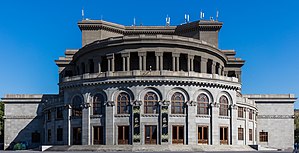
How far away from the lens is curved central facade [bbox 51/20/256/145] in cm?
5842

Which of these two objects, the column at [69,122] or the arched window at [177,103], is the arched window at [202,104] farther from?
the column at [69,122]

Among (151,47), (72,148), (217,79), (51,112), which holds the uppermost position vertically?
(151,47)

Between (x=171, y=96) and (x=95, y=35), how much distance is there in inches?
1135

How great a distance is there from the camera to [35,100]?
81.3 meters

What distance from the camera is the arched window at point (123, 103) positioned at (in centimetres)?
5909

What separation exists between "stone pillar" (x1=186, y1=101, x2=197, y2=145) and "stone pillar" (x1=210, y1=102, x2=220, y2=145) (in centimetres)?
287

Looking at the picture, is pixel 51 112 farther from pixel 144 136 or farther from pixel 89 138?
pixel 144 136

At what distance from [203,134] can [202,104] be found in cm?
413

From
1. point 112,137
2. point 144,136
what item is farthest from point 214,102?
point 112,137

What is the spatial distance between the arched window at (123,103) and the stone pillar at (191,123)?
27.1ft

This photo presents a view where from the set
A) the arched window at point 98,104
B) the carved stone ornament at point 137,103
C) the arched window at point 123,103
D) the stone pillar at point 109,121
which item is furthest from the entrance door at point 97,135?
the carved stone ornament at point 137,103

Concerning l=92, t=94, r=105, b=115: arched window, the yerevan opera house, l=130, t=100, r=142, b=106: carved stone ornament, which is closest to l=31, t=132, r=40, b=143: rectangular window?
the yerevan opera house

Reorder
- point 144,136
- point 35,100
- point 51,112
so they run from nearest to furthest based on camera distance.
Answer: point 144,136 → point 51,112 → point 35,100

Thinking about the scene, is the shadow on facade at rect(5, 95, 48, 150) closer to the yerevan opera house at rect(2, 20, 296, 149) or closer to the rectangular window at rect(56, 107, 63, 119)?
the yerevan opera house at rect(2, 20, 296, 149)
